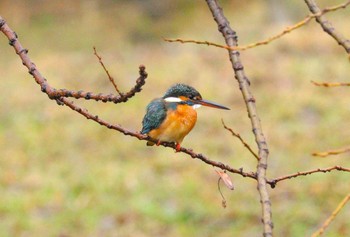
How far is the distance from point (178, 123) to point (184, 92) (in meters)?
0.16

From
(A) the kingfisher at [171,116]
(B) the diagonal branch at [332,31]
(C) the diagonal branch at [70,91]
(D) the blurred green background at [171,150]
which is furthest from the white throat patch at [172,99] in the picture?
(D) the blurred green background at [171,150]

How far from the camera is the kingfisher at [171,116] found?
2.38m

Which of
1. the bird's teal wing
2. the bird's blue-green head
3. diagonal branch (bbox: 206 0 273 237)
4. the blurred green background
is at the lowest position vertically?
diagonal branch (bbox: 206 0 273 237)

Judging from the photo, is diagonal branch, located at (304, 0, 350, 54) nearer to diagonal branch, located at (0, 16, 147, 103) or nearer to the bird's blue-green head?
diagonal branch, located at (0, 16, 147, 103)

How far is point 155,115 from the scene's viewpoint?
8.49ft

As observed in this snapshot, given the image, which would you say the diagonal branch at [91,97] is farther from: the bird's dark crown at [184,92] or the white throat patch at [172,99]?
the white throat patch at [172,99]

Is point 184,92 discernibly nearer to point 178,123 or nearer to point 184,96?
point 184,96

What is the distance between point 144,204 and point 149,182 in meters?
0.64

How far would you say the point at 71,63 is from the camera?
13469mm

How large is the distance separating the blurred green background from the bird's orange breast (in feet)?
13.1

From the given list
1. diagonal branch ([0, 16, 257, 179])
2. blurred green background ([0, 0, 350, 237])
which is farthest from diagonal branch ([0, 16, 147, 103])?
blurred green background ([0, 0, 350, 237])

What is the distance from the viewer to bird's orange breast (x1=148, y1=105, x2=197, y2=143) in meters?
2.45

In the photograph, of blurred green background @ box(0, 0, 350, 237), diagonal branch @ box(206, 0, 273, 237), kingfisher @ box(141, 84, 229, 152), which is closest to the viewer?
diagonal branch @ box(206, 0, 273, 237)

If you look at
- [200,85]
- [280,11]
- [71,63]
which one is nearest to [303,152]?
[200,85]
